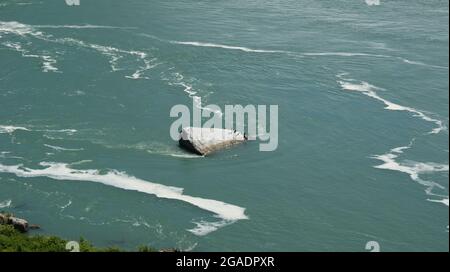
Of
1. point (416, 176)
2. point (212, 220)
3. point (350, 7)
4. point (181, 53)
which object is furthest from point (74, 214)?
point (350, 7)

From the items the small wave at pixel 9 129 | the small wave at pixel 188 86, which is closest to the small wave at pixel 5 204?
the small wave at pixel 9 129

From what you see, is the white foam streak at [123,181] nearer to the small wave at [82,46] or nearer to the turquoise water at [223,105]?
the turquoise water at [223,105]

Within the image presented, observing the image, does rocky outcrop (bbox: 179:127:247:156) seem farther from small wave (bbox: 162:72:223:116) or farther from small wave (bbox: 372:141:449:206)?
small wave (bbox: 372:141:449:206)

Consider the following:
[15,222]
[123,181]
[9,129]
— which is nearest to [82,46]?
[9,129]

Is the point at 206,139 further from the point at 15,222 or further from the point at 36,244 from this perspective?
the point at 36,244

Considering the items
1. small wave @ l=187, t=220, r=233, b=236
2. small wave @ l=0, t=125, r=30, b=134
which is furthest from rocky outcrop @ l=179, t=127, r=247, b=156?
small wave @ l=0, t=125, r=30, b=134
